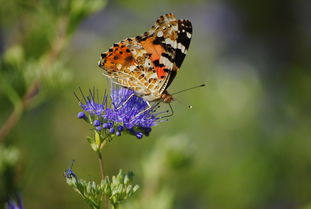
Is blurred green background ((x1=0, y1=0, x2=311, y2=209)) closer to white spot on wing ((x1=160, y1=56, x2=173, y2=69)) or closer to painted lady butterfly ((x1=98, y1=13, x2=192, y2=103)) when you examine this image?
painted lady butterfly ((x1=98, y1=13, x2=192, y2=103))

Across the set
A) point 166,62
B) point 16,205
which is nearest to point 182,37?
point 166,62

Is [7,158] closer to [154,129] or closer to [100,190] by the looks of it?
[100,190]

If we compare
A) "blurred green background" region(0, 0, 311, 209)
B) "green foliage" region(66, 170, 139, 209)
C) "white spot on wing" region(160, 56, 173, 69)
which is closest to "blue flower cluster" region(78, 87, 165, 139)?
"green foliage" region(66, 170, 139, 209)

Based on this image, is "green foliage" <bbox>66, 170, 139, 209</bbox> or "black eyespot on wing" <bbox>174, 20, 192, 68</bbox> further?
"black eyespot on wing" <bbox>174, 20, 192, 68</bbox>

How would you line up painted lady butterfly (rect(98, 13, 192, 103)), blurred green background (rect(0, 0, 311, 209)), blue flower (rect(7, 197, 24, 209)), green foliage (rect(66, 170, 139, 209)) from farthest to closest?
blurred green background (rect(0, 0, 311, 209))
painted lady butterfly (rect(98, 13, 192, 103))
blue flower (rect(7, 197, 24, 209))
green foliage (rect(66, 170, 139, 209))

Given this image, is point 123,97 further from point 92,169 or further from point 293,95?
point 293,95

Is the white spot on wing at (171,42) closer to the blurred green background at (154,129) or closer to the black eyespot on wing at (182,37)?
the black eyespot on wing at (182,37)
